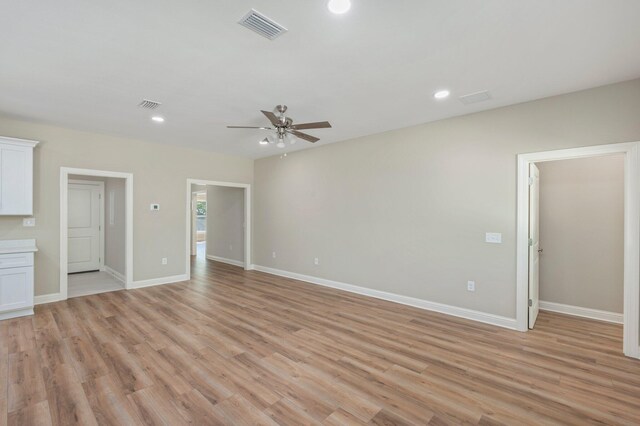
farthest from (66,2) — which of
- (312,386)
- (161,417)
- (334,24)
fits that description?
(312,386)

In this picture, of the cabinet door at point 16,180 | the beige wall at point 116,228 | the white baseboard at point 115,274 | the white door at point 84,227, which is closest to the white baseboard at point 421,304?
the white baseboard at point 115,274

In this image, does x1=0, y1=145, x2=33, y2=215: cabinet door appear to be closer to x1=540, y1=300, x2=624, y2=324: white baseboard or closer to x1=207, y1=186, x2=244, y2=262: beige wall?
x1=207, y1=186, x2=244, y2=262: beige wall

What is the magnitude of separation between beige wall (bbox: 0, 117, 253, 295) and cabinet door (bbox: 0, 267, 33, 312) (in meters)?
0.59

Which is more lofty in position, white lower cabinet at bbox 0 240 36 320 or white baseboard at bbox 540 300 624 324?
white lower cabinet at bbox 0 240 36 320

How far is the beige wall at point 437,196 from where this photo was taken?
3381 millimetres

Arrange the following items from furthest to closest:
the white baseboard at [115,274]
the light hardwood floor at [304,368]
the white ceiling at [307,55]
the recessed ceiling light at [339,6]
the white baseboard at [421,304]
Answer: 1. the white baseboard at [115,274]
2. the white baseboard at [421,304]
3. the light hardwood floor at [304,368]
4. the white ceiling at [307,55]
5. the recessed ceiling light at [339,6]

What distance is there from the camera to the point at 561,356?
2.98 meters

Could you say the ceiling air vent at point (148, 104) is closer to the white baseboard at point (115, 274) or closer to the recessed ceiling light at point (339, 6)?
the recessed ceiling light at point (339, 6)

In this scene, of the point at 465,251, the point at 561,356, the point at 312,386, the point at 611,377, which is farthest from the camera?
the point at 465,251

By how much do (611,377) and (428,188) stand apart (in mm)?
2781

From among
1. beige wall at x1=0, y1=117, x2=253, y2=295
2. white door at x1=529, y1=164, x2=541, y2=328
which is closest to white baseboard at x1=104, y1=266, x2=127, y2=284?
beige wall at x1=0, y1=117, x2=253, y2=295

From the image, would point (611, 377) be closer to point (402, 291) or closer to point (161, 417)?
point (402, 291)

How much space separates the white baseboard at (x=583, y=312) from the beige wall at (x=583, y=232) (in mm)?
58

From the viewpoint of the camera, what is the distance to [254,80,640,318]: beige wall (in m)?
3.38
